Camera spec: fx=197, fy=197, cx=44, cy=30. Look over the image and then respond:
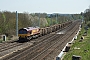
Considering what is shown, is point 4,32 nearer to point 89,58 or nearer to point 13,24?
point 13,24

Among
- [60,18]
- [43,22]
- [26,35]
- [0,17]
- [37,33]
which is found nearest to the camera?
[26,35]

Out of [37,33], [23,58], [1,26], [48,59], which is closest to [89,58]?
[48,59]

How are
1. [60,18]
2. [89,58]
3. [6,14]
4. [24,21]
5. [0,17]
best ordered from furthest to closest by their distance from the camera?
[60,18], [24,21], [6,14], [0,17], [89,58]

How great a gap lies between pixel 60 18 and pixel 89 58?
13122cm

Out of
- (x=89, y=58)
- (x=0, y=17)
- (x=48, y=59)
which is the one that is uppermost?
(x=0, y=17)

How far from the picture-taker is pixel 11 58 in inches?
884

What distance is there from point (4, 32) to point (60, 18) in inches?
3978

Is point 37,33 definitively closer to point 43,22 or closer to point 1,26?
point 1,26

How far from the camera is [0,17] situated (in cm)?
4872

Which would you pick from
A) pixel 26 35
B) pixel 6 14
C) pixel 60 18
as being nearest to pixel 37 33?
pixel 26 35

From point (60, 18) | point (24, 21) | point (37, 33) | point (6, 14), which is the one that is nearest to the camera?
point (37, 33)

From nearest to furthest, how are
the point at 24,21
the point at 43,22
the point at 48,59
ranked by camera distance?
the point at 48,59 → the point at 24,21 → the point at 43,22

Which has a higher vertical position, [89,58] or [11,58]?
[89,58]

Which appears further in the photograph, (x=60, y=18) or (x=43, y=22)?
(x=60, y=18)
